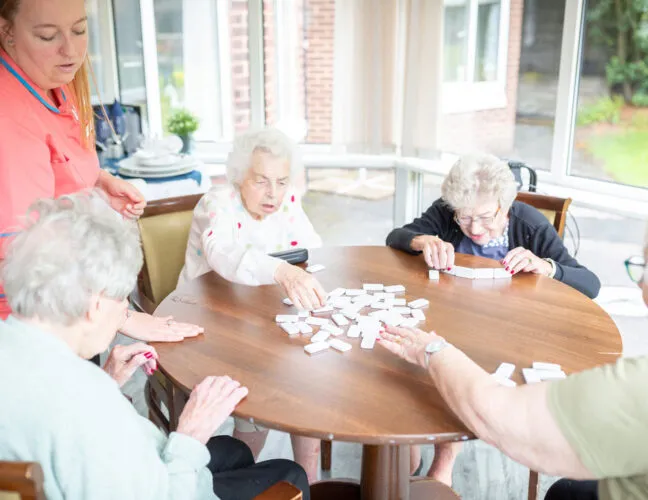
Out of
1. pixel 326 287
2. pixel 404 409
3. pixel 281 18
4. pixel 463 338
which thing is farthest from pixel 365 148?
pixel 404 409

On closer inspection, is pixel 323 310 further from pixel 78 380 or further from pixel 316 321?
pixel 78 380

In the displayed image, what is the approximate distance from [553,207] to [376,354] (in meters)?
1.27

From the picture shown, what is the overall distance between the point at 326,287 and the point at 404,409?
2.40ft

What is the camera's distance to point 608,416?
39.1 inches

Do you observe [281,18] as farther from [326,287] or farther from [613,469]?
[613,469]

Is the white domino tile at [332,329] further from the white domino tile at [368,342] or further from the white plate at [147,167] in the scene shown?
the white plate at [147,167]

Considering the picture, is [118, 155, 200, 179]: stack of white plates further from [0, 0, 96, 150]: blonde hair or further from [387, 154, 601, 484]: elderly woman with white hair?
[387, 154, 601, 484]: elderly woman with white hair

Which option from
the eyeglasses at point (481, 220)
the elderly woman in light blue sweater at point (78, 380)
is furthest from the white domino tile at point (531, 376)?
the eyeglasses at point (481, 220)

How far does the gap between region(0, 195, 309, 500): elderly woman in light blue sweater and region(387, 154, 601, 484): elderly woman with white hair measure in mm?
1172

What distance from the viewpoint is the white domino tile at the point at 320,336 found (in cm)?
162

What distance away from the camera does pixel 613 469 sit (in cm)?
101

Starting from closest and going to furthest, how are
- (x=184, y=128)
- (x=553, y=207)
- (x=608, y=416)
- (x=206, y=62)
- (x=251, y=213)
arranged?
(x=608, y=416) → (x=251, y=213) → (x=553, y=207) → (x=184, y=128) → (x=206, y=62)

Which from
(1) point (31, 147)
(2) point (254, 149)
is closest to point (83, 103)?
(1) point (31, 147)

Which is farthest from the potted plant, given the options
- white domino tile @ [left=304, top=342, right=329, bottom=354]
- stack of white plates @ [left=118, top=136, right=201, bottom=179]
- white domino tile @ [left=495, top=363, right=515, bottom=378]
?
white domino tile @ [left=495, top=363, right=515, bottom=378]
